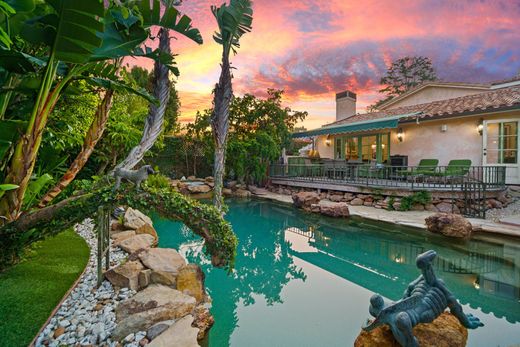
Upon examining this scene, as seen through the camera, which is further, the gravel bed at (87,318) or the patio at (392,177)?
the patio at (392,177)

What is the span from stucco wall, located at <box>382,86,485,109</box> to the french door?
5.02m

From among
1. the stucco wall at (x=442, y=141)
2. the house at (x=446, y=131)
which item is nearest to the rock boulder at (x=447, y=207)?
the house at (x=446, y=131)

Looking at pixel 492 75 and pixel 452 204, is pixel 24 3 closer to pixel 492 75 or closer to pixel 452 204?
pixel 452 204

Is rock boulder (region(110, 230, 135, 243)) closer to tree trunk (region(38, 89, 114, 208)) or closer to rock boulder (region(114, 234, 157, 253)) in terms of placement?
rock boulder (region(114, 234, 157, 253))

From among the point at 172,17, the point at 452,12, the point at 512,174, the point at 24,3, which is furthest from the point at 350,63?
the point at 24,3

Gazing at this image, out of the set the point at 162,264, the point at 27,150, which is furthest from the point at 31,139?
the point at 162,264

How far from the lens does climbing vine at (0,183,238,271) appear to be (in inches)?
134

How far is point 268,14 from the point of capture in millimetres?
10469

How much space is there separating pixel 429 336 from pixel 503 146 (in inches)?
471

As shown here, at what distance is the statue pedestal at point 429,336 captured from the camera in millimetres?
2652

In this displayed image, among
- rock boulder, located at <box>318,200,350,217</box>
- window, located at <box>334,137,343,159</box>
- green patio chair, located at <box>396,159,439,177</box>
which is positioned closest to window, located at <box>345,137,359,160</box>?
window, located at <box>334,137,343,159</box>

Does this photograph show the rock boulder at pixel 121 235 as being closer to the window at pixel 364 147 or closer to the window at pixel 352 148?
the window at pixel 364 147

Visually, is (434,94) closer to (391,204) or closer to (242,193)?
(391,204)

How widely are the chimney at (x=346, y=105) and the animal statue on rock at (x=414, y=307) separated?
1837 centimetres
